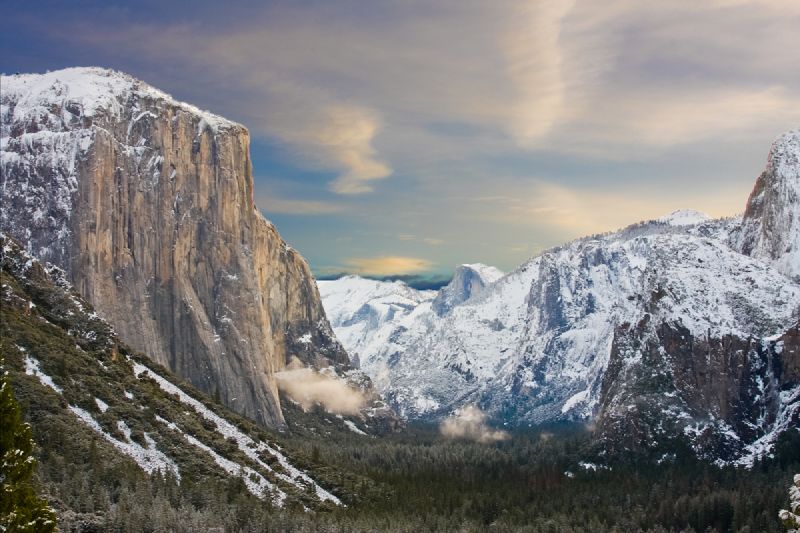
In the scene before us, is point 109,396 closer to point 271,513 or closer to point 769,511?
point 271,513

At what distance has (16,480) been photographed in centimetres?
5544

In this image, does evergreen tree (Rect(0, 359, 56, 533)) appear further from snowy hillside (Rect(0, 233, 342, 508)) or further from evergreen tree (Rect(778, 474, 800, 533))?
snowy hillside (Rect(0, 233, 342, 508))

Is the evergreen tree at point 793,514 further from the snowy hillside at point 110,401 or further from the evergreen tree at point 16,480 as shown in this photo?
the snowy hillside at point 110,401

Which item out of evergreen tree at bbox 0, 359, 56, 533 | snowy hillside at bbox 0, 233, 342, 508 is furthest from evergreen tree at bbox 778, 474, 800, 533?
snowy hillside at bbox 0, 233, 342, 508

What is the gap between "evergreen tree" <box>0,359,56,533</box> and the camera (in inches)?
2140

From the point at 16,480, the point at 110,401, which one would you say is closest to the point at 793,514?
the point at 16,480

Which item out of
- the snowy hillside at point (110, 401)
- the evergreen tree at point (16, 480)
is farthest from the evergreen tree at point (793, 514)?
the snowy hillside at point (110, 401)

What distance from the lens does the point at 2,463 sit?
55.2 meters

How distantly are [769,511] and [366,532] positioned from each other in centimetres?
10278

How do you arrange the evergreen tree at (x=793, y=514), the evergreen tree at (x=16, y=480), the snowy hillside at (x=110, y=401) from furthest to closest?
1. the snowy hillside at (x=110, y=401)
2. the evergreen tree at (x=16, y=480)
3. the evergreen tree at (x=793, y=514)

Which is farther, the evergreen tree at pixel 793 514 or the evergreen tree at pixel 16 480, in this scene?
the evergreen tree at pixel 16 480

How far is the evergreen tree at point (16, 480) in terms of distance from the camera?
5434 cm

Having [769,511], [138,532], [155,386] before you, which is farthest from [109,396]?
[769,511]

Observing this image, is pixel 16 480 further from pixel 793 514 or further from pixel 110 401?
pixel 110 401
